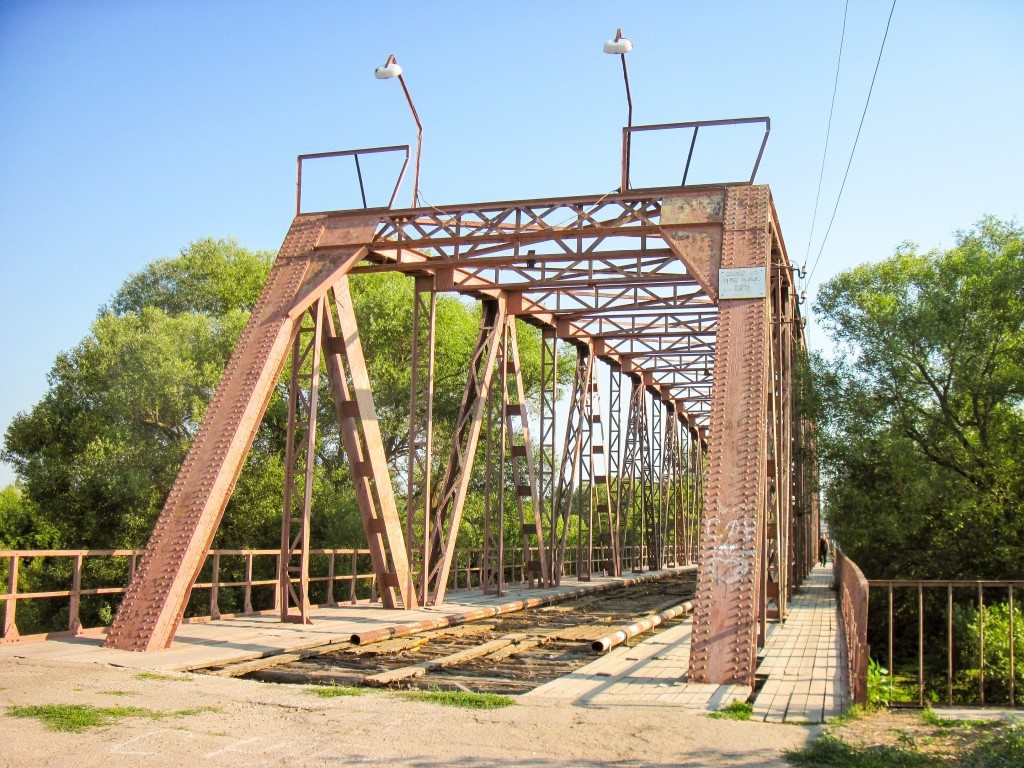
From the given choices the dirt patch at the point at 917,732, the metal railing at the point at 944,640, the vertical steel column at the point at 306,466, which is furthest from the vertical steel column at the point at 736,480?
the vertical steel column at the point at 306,466

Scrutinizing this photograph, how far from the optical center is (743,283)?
11.8 m

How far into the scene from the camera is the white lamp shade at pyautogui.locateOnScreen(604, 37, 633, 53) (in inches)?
467

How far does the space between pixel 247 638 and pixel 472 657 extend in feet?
9.72

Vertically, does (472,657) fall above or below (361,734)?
below

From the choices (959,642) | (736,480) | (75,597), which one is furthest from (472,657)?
(959,642)

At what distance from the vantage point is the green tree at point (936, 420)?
22.4 metres

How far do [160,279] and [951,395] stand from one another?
88.6 feet

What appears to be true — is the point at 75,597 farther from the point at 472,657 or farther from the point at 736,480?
the point at 736,480

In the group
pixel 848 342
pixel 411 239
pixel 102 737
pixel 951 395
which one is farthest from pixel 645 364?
pixel 102 737

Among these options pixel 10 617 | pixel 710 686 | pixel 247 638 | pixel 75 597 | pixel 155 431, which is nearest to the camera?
pixel 710 686

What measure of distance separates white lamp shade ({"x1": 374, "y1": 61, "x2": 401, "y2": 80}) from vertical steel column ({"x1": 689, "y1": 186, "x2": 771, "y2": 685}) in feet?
15.0

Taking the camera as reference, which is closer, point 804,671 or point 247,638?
point 804,671

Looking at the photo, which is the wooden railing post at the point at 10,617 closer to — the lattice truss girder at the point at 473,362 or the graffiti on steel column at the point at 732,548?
the lattice truss girder at the point at 473,362

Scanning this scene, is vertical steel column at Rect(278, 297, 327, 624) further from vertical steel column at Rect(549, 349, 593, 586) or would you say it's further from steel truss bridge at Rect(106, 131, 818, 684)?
vertical steel column at Rect(549, 349, 593, 586)
